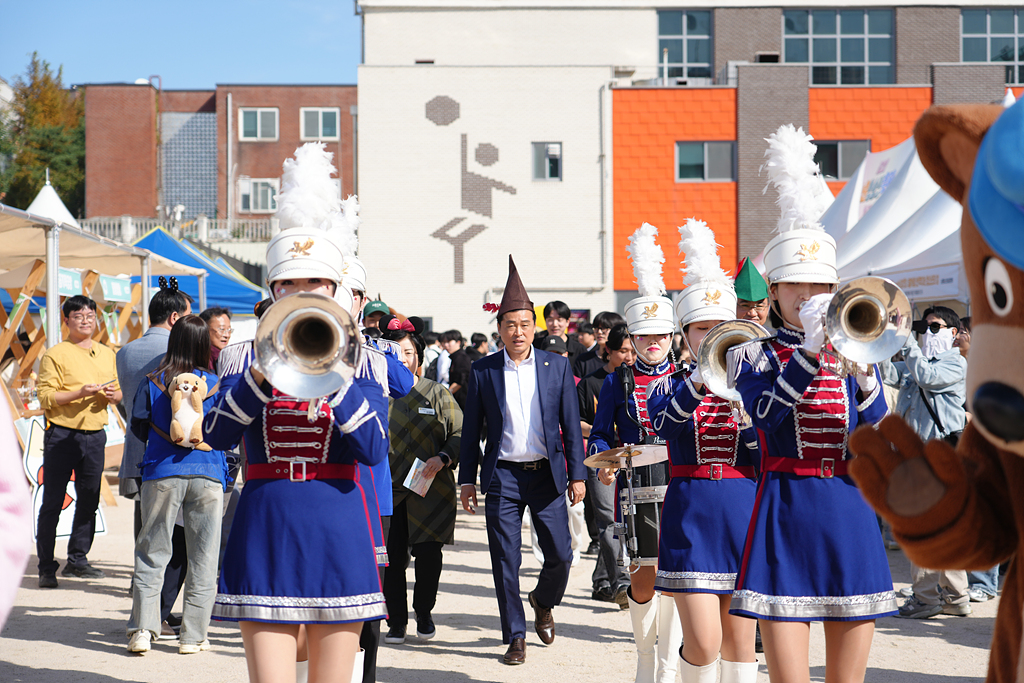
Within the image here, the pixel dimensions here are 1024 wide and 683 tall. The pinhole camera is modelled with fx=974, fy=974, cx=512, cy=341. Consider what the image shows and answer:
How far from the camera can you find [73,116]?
150 feet

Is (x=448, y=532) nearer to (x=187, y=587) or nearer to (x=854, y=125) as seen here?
(x=187, y=587)

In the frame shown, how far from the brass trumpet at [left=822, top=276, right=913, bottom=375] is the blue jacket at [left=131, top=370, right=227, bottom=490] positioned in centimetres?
398

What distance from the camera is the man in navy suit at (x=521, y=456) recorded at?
6062mm

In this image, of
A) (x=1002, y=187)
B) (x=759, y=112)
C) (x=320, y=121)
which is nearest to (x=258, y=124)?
(x=320, y=121)

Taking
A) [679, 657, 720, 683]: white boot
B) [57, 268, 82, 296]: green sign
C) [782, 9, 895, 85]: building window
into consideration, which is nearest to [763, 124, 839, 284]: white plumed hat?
[679, 657, 720, 683]: white boot

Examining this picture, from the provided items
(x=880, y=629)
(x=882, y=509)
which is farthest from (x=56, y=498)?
(x=882, y=509)

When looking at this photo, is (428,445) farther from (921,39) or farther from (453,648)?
(921,39)

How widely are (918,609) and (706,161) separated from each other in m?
21.8

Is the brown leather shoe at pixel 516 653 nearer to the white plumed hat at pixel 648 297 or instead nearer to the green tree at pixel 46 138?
the white plumed hat at pixel 648 297

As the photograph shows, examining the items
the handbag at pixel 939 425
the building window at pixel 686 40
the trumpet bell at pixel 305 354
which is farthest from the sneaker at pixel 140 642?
the building window at pixel 686 40

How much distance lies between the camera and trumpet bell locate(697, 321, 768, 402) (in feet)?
13.5

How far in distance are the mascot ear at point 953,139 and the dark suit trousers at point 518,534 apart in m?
4.20

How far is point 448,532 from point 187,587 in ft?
5.56

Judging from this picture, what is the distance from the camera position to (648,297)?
5.63 m
